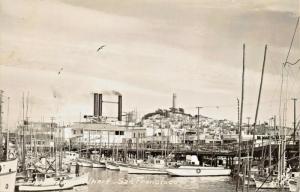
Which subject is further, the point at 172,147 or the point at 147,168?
the point at 172,147

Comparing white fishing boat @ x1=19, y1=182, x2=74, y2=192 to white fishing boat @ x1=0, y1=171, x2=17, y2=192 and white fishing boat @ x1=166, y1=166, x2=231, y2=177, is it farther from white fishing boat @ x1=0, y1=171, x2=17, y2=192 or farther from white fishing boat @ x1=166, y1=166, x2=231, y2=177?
white fishing boat @ x1=166, y1=166, x2=231, y2=177

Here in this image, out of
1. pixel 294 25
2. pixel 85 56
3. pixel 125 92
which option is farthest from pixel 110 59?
pixel 294 25

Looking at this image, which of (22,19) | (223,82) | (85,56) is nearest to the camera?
(22,19)

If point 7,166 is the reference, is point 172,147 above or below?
below

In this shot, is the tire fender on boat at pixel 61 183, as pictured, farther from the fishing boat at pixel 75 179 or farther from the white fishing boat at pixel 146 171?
the white fishing boat at pixel 146 171

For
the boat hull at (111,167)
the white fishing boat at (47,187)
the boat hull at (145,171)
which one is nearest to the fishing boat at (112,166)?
the boat hull at (111,167)

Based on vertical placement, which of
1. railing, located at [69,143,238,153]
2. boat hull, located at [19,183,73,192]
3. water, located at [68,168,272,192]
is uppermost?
railing, located at [69,143,238,153]

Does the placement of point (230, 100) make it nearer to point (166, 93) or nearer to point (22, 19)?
point (166, 93)

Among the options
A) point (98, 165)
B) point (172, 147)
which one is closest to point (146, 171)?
point (98, 165)

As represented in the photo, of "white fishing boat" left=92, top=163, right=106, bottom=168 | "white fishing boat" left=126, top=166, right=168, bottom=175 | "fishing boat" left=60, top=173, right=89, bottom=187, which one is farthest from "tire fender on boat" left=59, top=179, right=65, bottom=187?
"white fishing boat" left=92, top=163, right=106, bottom=168

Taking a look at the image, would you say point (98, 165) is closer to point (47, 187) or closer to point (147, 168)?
point (147, 168)

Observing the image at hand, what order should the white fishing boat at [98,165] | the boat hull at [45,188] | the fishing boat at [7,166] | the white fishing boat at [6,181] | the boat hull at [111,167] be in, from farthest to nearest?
the white fishing boat at [98,165] < the boat hull at [111,167] < the boat hull at [45,188] < the fishing boat at [7,166] < the white fishing boat at [6,181]
